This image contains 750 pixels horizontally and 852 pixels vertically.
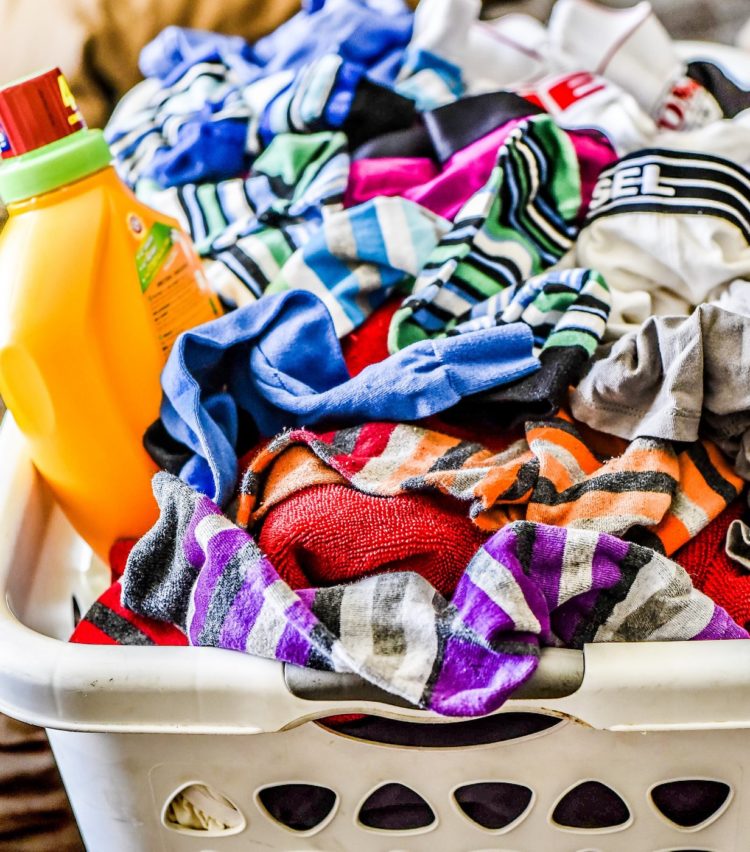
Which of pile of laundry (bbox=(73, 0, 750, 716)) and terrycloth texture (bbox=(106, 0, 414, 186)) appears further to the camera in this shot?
terrycloth texture (bbox=(106, 0, 414, 186))

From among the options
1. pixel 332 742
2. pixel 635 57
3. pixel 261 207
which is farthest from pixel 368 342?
pixel 635 57

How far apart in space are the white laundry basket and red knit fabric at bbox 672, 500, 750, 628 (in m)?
0.06

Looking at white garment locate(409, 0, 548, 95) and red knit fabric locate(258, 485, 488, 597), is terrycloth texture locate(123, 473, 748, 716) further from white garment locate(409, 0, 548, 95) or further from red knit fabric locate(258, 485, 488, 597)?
white garment locate(409, 0, 548, 95)

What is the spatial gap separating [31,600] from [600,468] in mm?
340

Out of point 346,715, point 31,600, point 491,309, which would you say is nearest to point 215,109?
point 491,309

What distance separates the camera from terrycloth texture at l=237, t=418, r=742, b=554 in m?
0.49

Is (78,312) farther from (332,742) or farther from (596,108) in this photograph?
(596,108)

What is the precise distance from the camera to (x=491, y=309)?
2.11 ft

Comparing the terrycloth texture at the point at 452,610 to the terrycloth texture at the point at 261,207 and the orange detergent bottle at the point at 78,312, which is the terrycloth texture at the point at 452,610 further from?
the terrycloth texture at the point at 261,207

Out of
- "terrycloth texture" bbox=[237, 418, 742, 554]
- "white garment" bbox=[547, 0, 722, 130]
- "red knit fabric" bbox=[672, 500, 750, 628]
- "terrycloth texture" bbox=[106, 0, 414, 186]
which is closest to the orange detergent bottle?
"terrycloth texture" bbox=[237, 418, 742, 554]

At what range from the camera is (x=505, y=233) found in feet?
2.26

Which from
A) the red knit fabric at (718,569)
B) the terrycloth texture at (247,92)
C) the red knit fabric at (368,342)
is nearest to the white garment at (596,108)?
the terrycloth texture at (247,92)

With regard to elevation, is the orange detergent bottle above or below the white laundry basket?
above

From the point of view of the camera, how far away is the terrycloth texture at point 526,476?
0.49 m
